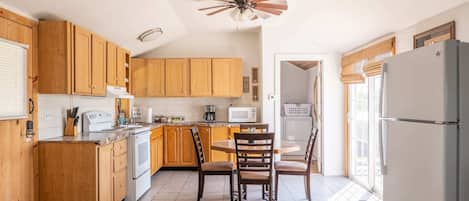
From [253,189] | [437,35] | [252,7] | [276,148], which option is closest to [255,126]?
[253,189]

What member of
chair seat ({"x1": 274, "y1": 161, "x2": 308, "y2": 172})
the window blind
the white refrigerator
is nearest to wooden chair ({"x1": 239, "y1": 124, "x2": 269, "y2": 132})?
chair seat ({"x1": 274, "y1": 161, "x2": 308, "y2": 172})

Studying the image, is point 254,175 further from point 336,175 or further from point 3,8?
point 3,8

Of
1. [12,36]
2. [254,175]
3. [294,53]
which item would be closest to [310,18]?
[294,53]

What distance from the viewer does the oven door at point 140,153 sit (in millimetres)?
4012

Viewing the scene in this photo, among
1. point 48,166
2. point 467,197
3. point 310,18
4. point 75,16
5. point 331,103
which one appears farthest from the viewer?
point 331,103

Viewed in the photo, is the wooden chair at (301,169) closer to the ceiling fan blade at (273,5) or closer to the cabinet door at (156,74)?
the ceiling fan blade at (273,5)

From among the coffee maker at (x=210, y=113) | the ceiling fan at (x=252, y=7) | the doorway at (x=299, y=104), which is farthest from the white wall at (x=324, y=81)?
the ceiling fan at (x=252, y=7)

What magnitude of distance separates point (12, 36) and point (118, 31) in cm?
170

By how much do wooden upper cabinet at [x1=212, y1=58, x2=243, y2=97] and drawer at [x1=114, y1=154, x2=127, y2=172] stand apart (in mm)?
2400

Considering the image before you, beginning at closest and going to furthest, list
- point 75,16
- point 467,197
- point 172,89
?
point 467,197 → point 75,16 → point 172,89

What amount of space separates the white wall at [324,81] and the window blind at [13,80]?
3.48m

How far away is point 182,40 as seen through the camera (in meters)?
6.31

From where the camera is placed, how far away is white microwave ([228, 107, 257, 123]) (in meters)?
5.84

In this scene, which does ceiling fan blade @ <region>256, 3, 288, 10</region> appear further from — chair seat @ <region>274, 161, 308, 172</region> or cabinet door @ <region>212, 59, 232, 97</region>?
cabinet door @ <region>212, 59, 232, 97</region>
